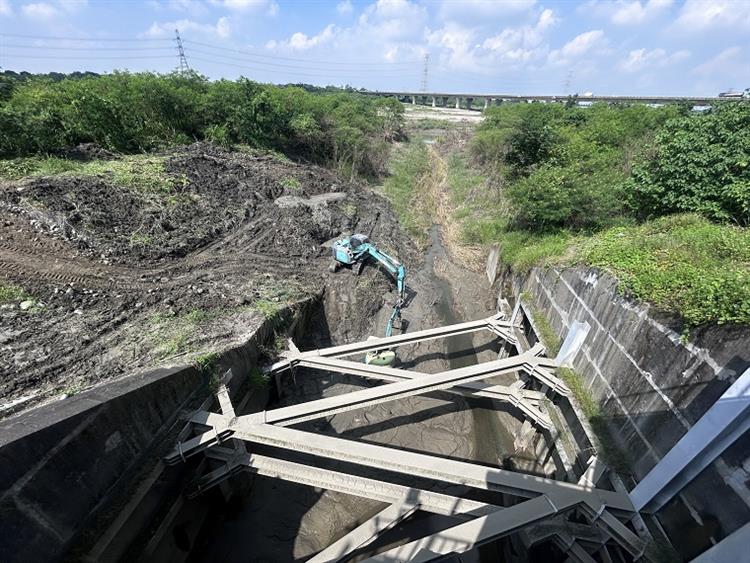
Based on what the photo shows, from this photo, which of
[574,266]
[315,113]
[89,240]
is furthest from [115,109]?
[574,266]

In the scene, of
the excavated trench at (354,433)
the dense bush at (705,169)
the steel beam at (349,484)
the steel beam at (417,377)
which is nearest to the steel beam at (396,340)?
the steel beam at (417,377)

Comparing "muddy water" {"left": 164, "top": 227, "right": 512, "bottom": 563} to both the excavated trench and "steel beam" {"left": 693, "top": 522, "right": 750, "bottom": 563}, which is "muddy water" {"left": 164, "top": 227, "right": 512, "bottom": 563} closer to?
the excavated trench

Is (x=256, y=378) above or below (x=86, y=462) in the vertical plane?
below

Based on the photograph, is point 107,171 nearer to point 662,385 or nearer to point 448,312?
point 448,312

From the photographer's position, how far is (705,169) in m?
9.23

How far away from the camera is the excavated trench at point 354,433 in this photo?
7070 mm

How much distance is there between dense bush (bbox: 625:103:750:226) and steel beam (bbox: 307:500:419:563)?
35.9 feet

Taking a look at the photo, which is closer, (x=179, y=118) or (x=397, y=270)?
(x=397, y=270)

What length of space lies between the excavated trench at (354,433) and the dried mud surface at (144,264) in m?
1.51

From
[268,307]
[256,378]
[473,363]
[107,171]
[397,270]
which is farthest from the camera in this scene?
[107,171]

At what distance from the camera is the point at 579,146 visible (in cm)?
1898

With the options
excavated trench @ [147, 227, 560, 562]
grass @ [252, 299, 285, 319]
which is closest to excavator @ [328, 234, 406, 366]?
excavated trench @ [147, 227, 560, 562]

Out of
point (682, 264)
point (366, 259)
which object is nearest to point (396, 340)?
point (366, 259)

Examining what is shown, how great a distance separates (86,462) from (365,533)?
14.2ft
